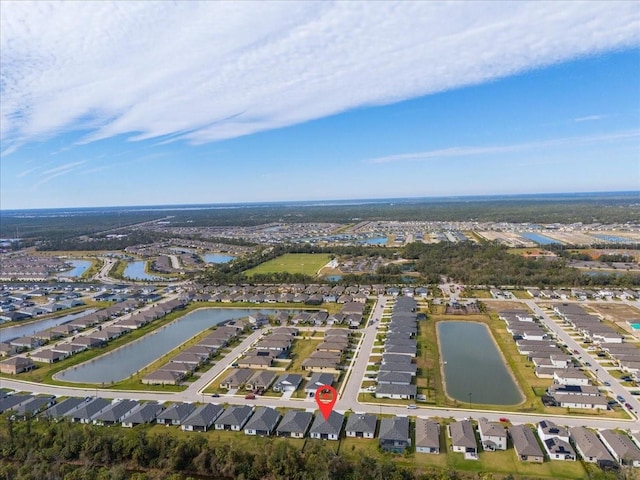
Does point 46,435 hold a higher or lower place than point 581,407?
higher

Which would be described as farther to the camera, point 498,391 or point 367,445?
point 498,391

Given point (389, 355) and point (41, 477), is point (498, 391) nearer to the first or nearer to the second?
point (389, 355)

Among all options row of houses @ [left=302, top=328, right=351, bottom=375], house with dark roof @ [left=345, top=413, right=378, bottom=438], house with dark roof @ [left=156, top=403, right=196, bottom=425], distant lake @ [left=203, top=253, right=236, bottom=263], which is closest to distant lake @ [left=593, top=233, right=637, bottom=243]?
distant lake @ [left=203, top=253, right=236, bottom=263]

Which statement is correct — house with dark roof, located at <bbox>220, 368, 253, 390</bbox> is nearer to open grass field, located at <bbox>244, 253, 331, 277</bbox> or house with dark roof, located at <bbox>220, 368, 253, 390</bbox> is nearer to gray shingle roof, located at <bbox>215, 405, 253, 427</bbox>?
gray shingle roof, located at <bbox>215, 405, 253, 427</bbox>

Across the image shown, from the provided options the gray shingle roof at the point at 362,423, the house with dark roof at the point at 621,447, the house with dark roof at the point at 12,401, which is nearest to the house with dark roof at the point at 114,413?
the house with dark roof at the point at 12,401

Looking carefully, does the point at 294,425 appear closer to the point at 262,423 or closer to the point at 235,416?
the point at 262,423

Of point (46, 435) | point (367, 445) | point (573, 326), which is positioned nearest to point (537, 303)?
point (573, 326)

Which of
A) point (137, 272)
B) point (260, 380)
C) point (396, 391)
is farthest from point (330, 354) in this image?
point (137, 272)

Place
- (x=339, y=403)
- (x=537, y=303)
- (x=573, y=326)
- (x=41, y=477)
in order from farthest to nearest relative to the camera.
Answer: (x=537, y=303), (x=573, y=326), (x=339, y=403), (x=41, y=477)
